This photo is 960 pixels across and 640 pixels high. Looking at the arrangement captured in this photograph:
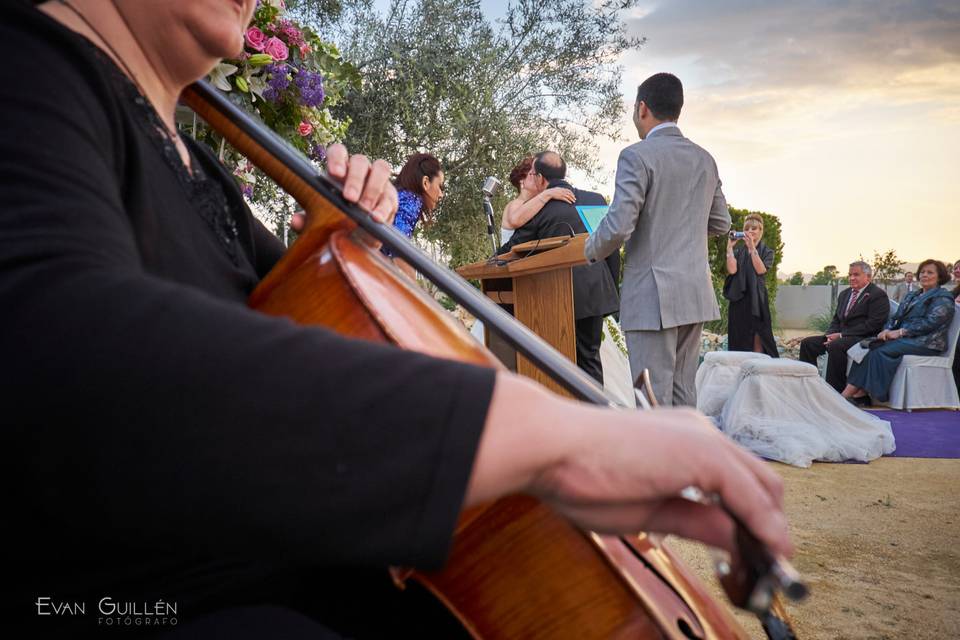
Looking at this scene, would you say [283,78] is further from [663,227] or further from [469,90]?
[469,90]

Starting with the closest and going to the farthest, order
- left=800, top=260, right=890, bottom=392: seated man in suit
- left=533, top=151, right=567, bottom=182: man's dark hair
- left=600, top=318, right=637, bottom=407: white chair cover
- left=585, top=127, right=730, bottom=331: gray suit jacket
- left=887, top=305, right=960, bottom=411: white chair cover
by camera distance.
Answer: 1. left=585, top=127, right=730, bottom=331: gray suit jacket
2. left=533, top=151, right=567, bottom=182: man's dark hair
3. left=600, top=318, right=637, bottom=407: white chair cover
4. left=887, top=305, right=960, bottom=411: white chair cover
5. left=800, top=260, right=890, bottom=392: seated man in suit

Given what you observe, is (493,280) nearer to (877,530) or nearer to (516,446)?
(877,530)

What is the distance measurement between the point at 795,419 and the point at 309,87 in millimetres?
5259

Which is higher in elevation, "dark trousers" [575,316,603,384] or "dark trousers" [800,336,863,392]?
"dark trousers" [575,316,603,384]

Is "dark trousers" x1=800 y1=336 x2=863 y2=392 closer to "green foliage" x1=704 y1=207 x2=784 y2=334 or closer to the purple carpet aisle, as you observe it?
the purple carpet aisle

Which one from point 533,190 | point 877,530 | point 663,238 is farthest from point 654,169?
point 877,530

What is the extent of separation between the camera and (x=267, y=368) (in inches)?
15.8

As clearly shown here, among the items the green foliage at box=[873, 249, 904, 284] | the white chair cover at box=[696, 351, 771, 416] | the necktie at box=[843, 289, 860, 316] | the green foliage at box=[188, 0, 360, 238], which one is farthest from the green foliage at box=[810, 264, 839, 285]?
the green foliage at box=[188, 0, 360, 238]

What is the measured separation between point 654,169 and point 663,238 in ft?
1.39

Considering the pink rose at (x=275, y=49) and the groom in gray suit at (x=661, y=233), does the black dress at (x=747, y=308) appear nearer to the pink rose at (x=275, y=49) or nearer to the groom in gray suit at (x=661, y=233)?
the groom in gray suit at (x=661, y=233)

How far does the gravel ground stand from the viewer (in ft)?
8.32

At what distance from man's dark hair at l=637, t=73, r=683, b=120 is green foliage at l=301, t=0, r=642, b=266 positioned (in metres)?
5.33

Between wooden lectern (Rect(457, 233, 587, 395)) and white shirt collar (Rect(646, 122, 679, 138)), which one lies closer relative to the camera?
white shirt collar (Rect(646, 122, 679, 138))

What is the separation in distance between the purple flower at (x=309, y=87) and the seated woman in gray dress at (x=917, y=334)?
26.7ft
